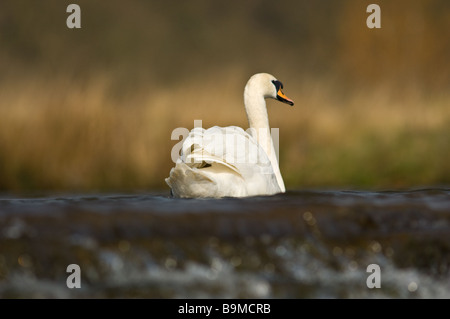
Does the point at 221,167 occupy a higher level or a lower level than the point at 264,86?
lower

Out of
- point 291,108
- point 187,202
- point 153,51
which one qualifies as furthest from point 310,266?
point 153,51

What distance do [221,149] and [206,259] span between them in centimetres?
128

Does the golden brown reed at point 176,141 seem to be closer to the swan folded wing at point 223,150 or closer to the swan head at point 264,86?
the swan head at point 264,86

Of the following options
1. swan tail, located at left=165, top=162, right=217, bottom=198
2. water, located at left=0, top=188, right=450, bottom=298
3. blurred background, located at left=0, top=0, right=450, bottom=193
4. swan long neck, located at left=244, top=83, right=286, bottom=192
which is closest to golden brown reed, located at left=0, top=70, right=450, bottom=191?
blurred background, located at left=0, top=0, right=450, bottom=193

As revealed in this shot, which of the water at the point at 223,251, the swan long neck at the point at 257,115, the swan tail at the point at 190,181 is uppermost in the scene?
the swan long neck at the point at 257,115

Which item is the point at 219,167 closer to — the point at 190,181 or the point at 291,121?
the point at 190,181

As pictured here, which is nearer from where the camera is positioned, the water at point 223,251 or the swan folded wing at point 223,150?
the water at point 223,251

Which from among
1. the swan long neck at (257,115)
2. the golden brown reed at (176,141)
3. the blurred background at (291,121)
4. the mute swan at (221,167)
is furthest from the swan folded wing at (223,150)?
the golden brown reed at (176,141)

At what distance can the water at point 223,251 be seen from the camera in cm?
458

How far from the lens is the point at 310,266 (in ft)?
15.9

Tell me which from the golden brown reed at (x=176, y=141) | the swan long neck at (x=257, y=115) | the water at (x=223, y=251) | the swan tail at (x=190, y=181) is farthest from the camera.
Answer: the golden brown reed at (x=176, y=141)

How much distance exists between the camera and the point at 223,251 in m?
4.77

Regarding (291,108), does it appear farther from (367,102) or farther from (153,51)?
(153,51)

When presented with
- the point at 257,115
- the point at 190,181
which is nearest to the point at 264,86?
the point at 257,115
